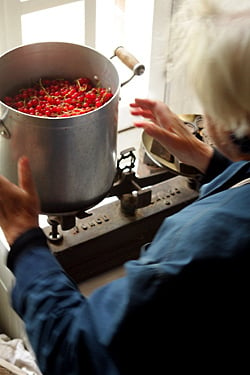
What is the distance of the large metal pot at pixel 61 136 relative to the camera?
0.95 metres

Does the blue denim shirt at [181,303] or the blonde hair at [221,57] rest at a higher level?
the blonde hair at [221,57]

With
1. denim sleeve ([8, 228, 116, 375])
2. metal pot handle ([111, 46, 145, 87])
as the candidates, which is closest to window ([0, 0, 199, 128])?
metal pot handle ([111, 46, 145, 87])

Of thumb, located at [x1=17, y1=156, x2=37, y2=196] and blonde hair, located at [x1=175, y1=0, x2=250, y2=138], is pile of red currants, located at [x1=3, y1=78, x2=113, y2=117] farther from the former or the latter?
blonde hair, located at [x1=175, y1=0, x2=250, y2=138]

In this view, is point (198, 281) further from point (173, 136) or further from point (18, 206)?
point (173, 136)

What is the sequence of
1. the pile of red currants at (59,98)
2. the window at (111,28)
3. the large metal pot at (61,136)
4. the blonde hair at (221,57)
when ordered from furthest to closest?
1. the window at (111,28)
2. the pile of red currants at (59,98)
3. the large metal pot at (61,136)
4. the blonde hair at (221,57)

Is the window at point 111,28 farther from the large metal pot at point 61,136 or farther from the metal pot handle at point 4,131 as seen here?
the metal pot handle at point 4,131

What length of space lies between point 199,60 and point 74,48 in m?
0.50

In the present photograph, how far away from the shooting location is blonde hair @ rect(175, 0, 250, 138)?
0.60 metres

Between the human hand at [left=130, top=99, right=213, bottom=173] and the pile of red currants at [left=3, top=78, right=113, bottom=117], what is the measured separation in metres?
0.07

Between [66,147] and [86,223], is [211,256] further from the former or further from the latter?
[86,223]

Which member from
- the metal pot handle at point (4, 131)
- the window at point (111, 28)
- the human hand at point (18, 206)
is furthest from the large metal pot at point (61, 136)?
the window at point (111, 28)

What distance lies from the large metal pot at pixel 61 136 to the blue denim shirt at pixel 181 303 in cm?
32

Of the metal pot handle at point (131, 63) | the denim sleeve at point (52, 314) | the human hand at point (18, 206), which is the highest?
the metal pot handle at point (131, 63)

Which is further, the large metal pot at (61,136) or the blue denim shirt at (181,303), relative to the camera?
the large metal pot at (61,136)
